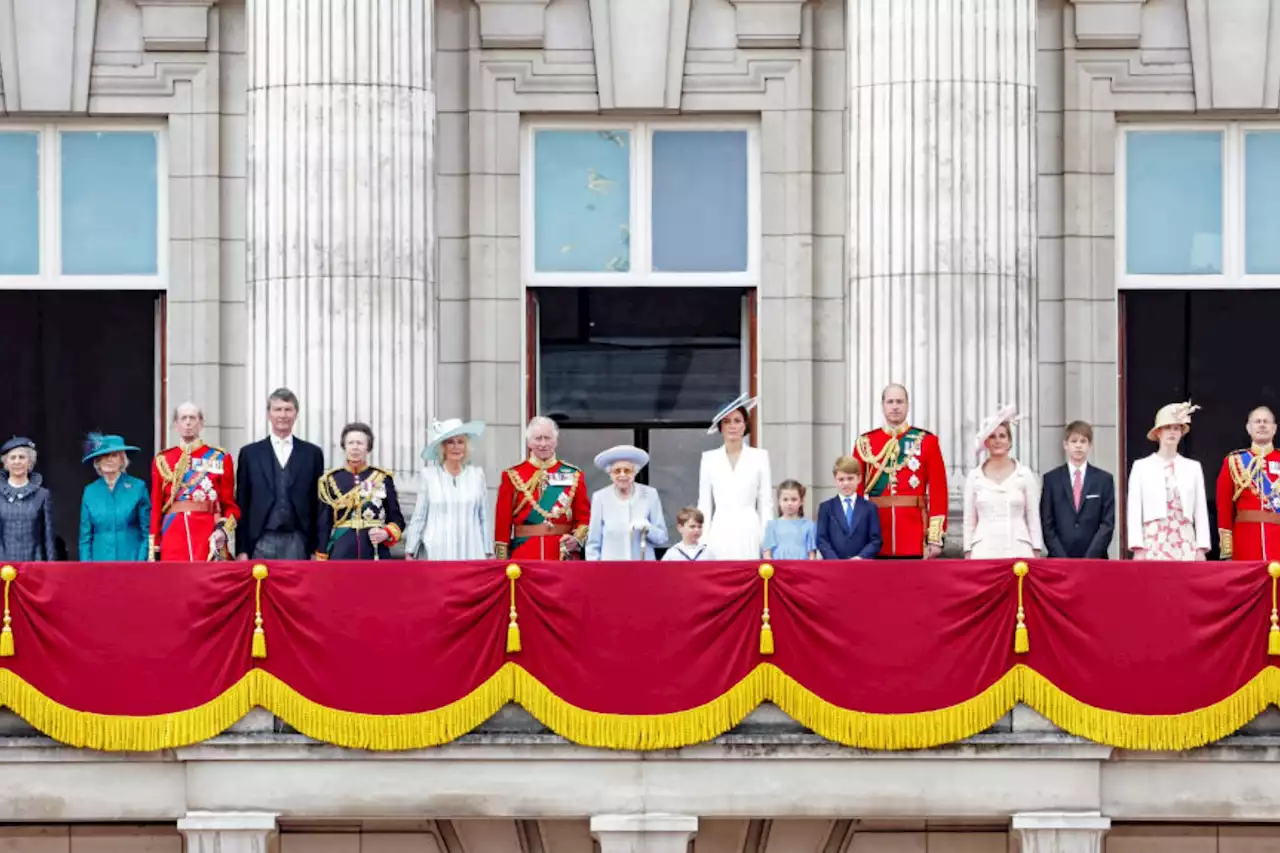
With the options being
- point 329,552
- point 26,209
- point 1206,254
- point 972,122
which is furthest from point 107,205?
point 1206,254

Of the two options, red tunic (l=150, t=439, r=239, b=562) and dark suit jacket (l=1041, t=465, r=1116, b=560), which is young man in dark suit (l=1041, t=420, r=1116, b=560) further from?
red tunic (l=150, t=439, r=239, b=562)

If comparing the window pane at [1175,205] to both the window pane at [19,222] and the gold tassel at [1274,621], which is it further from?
the window pane at [19,222]

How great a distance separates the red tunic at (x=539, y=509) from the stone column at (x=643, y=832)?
2.45 metres

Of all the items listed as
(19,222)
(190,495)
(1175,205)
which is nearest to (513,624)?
(190,495)

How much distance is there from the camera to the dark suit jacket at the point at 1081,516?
23516 mm

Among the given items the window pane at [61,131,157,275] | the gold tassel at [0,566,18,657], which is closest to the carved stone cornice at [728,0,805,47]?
the window pane at [61,131,157,275]

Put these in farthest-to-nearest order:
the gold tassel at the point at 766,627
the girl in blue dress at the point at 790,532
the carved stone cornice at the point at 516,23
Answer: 1. the carved stone cornice at the point at 516,23
2. the girl in blue dress at the point at 790,532
3. the gold tassel at the point at 766,627

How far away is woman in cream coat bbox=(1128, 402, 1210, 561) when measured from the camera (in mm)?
23422

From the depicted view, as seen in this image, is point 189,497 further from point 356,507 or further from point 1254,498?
point 1254,498

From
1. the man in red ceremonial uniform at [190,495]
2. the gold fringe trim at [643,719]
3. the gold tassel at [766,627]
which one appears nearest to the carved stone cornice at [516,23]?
the man in red ceremonial uniform at [190,495]

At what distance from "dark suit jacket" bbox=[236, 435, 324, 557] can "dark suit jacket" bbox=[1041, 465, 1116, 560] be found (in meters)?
5.91

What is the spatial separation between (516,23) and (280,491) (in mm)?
6357

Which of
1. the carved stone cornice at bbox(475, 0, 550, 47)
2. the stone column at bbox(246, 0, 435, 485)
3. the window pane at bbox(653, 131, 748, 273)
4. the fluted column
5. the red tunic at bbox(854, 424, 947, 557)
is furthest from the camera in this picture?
the window pane at bbox(653, 131, 748, 273)

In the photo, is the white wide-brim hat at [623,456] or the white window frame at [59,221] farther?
the white window frame at [59,221]
